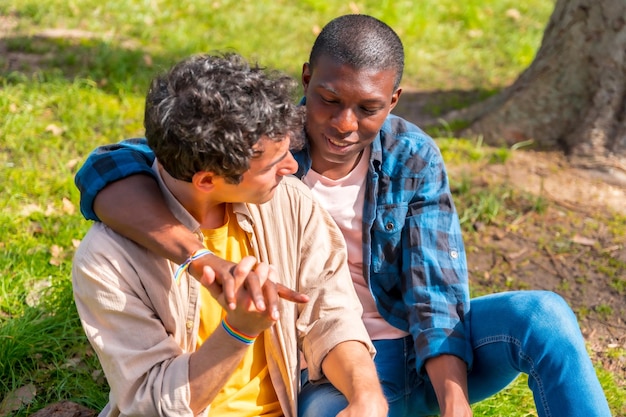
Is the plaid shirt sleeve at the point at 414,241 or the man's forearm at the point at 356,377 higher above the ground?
the plaid shirt sleeve at the point at 414,241

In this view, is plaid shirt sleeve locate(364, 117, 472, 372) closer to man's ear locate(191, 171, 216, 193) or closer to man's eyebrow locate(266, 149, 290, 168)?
man's eyebrow locate(266, 149, 290, 168)

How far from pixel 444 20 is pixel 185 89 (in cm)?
573

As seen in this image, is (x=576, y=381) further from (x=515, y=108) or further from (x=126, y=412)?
(x=515, y=108)

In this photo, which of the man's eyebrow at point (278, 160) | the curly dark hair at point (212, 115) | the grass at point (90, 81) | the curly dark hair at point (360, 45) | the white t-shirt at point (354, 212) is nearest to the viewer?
the curly dark hair at point (212, 115)

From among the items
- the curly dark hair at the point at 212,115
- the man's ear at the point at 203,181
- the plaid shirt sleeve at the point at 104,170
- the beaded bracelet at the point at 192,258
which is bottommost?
the beaded bracelet at the point at 192,258

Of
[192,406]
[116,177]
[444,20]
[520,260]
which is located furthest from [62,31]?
[192,406]

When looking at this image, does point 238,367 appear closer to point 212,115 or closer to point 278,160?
point 278,160

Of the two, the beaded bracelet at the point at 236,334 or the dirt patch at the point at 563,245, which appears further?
the dirt patch at the point at 563,245

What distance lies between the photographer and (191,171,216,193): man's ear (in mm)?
2484

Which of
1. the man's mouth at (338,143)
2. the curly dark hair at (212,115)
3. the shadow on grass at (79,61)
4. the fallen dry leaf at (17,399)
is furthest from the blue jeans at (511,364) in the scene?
the shadow on grass at (79,61)

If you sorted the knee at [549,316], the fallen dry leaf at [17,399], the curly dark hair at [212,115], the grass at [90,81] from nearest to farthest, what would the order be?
the curly dark hair at [212,115] → the knee at [549,316] → the fallen dry leaf at [17,399] → the grass at [90,81]

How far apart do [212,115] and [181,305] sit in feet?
2.01

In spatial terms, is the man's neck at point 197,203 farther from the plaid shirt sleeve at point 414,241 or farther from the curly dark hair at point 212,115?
the plaid shirt sleeve at point 414,241

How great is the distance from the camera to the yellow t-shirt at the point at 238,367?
2.71 m
